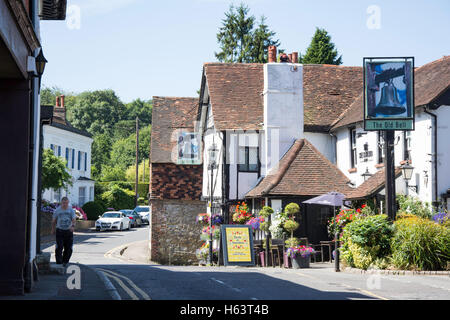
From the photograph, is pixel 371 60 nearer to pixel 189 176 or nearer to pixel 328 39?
pixel 189 176

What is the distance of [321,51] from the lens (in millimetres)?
54000

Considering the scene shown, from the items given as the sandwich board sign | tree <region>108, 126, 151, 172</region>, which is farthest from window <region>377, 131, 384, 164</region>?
tree <region>108, 126, 151, 172</region>

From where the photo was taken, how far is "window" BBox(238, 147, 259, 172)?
30234mm

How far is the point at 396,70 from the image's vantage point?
22109mm

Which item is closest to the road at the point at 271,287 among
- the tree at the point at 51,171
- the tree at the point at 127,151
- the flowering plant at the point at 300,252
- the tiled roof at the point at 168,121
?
the flowering plant at the point at 300,252

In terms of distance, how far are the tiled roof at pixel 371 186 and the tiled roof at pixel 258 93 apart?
4.93m

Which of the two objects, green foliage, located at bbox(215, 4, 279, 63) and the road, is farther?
green foliage, located at bbox(215, 4, 279, 63)

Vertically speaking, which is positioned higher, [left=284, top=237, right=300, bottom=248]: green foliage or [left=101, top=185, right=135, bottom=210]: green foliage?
[left=101, top=185, right=135, bottom=210]: green foliage

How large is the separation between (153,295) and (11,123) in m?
3.98

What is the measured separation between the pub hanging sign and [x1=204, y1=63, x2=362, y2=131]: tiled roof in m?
8.71

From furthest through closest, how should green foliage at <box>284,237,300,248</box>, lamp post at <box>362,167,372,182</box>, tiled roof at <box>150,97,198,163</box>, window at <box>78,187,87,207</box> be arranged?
→ window at <box>78,187,87,207</box>, tiled roof at <box>150,97,198,163</box>, lamp post at <box>362,167,372,182</box>, green foliage at <box>284,237,300,248</box>

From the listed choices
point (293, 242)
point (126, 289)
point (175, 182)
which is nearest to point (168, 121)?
point (175, 182)

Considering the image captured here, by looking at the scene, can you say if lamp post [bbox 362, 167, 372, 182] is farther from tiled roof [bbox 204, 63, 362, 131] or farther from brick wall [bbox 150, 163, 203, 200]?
brick wall [bbox 150, 163, 203, 200]
